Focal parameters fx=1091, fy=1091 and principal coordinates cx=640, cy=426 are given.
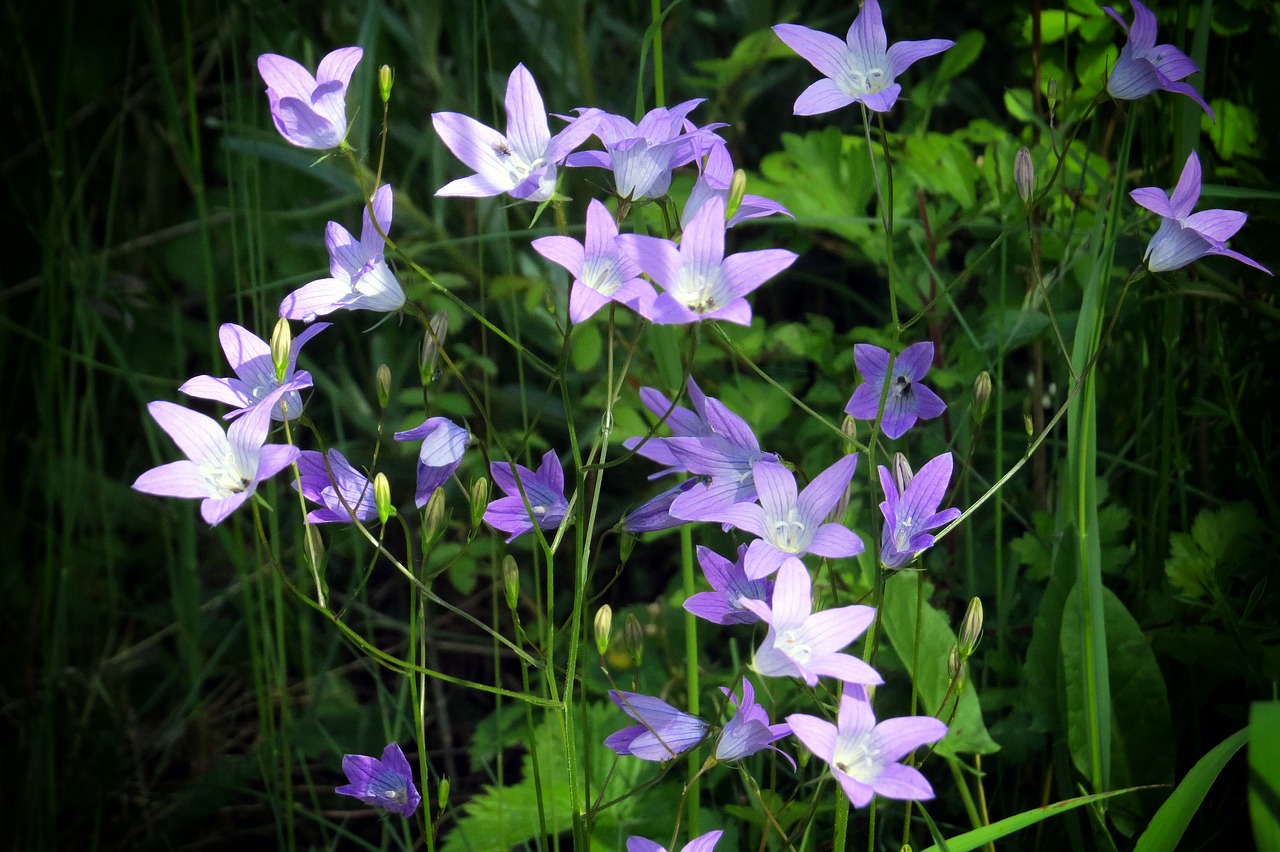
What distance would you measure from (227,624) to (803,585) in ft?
5.49

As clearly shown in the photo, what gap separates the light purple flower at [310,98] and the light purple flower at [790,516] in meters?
0.43

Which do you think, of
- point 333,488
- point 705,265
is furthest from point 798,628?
point 333,488

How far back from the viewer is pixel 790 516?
811mm

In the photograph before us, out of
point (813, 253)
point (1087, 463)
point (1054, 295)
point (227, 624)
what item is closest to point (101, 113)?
point (227, 624)

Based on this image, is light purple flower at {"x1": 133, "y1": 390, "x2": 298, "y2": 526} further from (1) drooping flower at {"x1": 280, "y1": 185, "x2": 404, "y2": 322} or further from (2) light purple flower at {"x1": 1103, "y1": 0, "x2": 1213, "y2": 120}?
(2) light purple flower at {"x1": 1103, "y1": 0, "x2": 1213, "y2": 120}

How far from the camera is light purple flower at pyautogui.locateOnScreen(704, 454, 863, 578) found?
77 cm

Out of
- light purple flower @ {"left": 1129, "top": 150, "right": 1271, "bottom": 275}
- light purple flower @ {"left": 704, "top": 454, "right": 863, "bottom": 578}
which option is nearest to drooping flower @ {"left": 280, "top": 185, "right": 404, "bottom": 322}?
light purple flower @ {"left": 704, "top": 454, "right": 863, "bottom": 578}

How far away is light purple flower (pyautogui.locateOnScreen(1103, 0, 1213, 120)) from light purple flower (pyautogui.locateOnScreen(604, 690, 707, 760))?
2.14ft

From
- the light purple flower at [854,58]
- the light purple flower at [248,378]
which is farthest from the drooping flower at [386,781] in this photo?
the light purple flower at [854,58]

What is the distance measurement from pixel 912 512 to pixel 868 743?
0.60 ft

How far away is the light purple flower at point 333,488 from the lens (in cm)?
89

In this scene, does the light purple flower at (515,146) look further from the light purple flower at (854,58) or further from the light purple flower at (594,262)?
the light purple flower at (854,58)

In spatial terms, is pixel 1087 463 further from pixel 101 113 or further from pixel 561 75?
pixel 101 113

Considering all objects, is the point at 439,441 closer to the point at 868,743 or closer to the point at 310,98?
the point at 310,98
